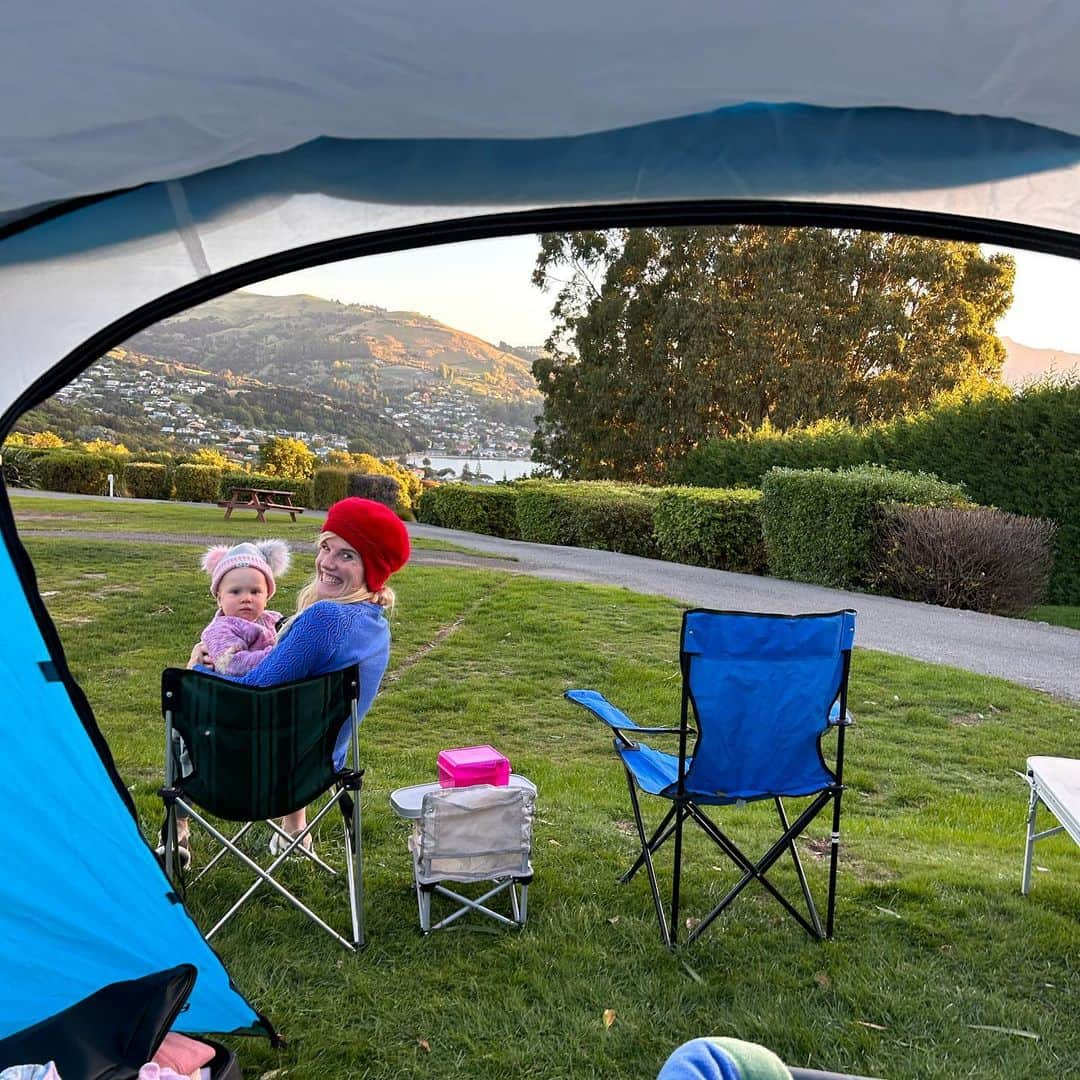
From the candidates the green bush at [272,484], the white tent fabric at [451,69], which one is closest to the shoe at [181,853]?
the white tent fabric at [451,69]

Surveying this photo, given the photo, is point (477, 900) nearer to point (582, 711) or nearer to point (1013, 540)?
point (582, 711)

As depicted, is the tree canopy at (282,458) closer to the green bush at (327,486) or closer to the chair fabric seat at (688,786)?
the green bush at (327,486)

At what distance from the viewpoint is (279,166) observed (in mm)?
1837

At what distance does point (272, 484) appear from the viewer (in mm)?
16250

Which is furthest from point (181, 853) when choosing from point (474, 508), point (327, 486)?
point (327, 486)

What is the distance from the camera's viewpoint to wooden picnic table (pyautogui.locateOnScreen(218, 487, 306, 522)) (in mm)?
13577

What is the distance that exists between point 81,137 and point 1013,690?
5.66 metres

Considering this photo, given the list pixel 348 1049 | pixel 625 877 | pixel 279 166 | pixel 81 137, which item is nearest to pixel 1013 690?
pixel 625 877

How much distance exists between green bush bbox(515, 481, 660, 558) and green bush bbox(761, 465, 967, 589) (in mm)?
2201

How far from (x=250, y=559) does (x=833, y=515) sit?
6444mm

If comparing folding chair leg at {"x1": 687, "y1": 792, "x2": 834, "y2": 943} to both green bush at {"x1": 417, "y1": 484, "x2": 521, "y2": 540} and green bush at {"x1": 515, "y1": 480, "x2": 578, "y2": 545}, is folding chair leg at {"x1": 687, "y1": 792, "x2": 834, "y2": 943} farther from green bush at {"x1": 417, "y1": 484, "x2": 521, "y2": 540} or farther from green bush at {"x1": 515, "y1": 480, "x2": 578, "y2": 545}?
green bush at {"x1": 417, "y1": 484, "x2": 521, "y2": 540}

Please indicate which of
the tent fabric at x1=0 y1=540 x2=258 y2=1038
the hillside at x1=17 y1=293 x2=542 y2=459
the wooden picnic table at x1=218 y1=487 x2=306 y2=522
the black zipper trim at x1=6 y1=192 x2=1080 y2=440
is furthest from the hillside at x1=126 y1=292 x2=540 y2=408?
the tent fabric at x1=0 y1=540 x2=258 y2=1038

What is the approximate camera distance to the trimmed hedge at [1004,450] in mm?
9484

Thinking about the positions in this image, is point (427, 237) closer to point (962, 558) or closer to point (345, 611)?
point (345, 611)
